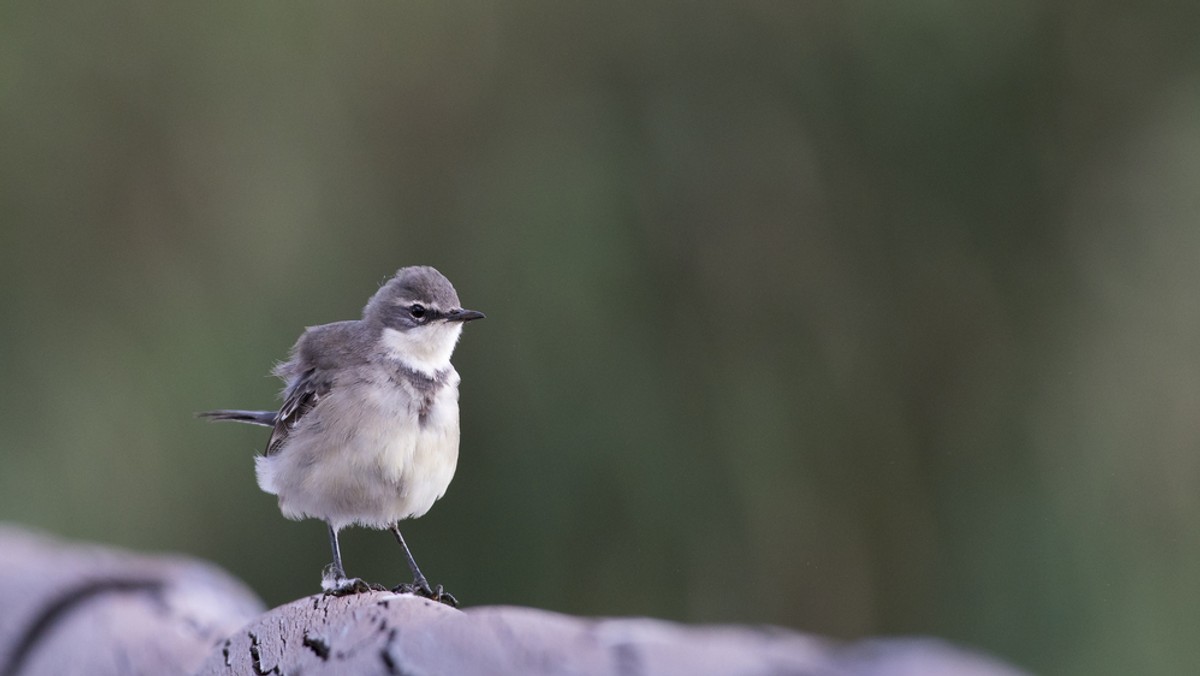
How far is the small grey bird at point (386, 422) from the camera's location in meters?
1.84

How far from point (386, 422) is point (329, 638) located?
66 centimetres

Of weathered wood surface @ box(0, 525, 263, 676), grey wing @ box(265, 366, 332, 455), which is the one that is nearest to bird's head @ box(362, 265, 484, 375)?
grey wing @ box(265, 366, 332, 455)

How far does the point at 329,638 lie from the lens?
1.22m

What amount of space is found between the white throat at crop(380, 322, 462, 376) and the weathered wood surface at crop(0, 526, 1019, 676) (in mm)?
448

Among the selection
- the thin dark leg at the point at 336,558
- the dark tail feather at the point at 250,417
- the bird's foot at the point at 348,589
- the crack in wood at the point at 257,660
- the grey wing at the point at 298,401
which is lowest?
the thin dark leg at the point at 336,558

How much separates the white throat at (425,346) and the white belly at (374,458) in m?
0.04

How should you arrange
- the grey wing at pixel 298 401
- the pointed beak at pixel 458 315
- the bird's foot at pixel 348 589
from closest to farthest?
1. the bird's foot at pixel 348 589
2. the pointed beak at pixel 458 315
3. the grey wing at pixel 298 401

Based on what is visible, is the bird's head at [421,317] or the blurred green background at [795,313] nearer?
the bird's head at [421,317]

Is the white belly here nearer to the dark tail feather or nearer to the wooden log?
the dark tail feather

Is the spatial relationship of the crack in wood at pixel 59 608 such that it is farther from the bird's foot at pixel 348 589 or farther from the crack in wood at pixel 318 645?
the crack in wood at pixel 318 645

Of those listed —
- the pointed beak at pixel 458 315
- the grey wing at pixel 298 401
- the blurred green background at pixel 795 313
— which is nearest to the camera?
the pointed beak at pixel 458 315

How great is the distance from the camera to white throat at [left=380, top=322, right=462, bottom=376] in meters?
1.87

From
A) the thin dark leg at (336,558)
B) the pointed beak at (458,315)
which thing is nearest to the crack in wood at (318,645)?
the thin dark leg at (336,558)

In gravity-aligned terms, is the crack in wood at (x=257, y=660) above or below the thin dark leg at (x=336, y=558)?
above
